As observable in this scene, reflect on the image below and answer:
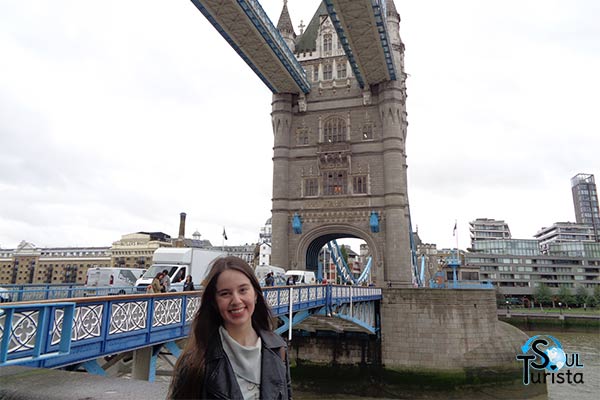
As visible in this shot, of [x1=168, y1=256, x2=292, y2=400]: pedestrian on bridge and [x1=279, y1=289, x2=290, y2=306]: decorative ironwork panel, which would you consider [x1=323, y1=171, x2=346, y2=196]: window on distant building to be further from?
[x1=168, y1=256, x2=292, y2=400]: pedestrian on bridge

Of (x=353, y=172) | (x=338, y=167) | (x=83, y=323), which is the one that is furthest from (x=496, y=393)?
(x=83, y=323)

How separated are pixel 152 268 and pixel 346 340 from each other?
12573 mm

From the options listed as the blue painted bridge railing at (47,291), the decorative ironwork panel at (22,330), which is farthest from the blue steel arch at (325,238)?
the decorative ironwork panel at (22,330)

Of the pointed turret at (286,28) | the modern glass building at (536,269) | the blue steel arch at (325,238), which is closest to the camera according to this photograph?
the blue steel arch at (325,238)

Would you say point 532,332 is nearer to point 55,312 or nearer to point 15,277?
point 55,312

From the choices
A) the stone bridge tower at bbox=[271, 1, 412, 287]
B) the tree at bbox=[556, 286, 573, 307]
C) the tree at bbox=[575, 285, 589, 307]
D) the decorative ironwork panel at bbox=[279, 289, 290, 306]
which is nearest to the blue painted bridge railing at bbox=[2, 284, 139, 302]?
the decorative ironwork panel at bbox=[279, 289, 290, 306]

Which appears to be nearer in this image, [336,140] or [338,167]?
[338,167]

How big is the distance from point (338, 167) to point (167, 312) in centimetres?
2497

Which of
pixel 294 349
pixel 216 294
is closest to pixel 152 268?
pixel 294 349

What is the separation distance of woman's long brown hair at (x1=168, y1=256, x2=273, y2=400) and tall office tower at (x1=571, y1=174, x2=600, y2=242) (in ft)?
489

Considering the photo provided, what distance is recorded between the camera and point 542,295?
2761 inches

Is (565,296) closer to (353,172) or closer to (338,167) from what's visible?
(353,172)

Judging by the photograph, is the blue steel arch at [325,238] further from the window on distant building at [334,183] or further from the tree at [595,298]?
the tree at [595,298]

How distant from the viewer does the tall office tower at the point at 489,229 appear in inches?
4545
